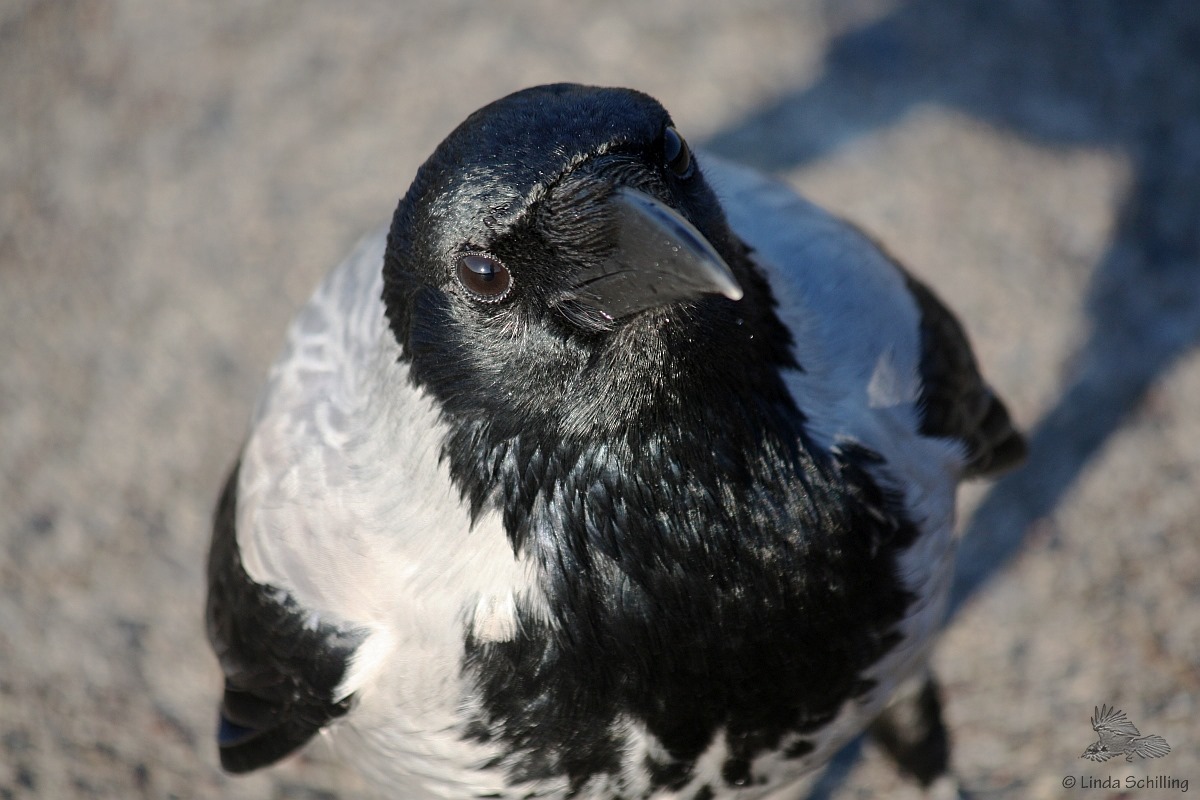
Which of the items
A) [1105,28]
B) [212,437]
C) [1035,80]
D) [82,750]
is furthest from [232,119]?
[1105,28]

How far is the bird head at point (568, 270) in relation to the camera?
1.96 meters

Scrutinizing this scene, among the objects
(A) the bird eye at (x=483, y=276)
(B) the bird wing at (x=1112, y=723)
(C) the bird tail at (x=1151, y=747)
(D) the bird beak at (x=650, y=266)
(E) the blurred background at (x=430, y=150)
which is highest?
(A) the bird eye at (x=483, y=276)

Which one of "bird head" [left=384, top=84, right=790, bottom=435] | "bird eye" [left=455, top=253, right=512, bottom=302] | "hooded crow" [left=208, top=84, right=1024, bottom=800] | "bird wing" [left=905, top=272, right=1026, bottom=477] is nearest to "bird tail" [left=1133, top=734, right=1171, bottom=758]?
"bird wing" [left=905, top=272, right=1026, bottom=477]

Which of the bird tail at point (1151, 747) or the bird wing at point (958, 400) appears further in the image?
the bird tail at point (1151, 747)

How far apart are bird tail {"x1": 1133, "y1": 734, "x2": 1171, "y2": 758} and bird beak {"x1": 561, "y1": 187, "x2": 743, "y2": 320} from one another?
245 cm

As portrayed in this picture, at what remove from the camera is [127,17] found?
20.0 feet

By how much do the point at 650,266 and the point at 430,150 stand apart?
3636mm

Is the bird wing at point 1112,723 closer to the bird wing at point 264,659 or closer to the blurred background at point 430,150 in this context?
the blurred background at point 430,150

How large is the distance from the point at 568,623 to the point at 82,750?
2.35m

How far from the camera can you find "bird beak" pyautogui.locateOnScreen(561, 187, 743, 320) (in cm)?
190

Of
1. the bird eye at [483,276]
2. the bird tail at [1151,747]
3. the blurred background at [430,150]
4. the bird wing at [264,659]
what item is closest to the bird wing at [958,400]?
the blurred background at [430,150]

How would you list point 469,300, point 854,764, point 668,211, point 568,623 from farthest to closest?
1. point 854,764
2. point 568,623
3. point 469,300
4. point 668,211

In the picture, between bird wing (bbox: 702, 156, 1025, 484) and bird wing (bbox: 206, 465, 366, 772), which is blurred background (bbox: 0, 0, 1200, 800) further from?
bird wing (bbox: 702, 156, 1025, 484)

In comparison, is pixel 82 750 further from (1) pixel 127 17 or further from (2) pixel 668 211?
(1) pixel 127 17
